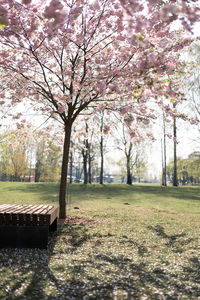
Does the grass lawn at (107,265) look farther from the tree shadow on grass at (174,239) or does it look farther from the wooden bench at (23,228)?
the wooden bench at (23,228)

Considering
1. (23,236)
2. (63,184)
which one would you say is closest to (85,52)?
(63,184)

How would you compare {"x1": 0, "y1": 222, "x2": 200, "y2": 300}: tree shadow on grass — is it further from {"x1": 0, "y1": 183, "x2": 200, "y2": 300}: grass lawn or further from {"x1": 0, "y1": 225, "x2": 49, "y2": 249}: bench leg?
{"x1": 0, "y1": 225, "x2": 49, "y2": 249}: bench leg

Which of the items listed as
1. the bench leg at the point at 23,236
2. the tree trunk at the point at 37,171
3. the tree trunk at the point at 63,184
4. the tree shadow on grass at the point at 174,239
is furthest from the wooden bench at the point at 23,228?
the tree trunk at the point at 37,171

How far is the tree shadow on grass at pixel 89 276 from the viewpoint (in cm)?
360

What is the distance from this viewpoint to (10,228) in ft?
18.0

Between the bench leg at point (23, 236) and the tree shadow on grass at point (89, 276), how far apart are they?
0.52 feet

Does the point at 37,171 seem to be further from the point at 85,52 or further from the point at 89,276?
the point at 89,276

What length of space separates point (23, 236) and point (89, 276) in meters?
2.02

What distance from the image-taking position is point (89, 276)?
4254 mm

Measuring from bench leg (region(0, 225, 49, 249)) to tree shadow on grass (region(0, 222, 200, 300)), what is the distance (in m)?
0.16

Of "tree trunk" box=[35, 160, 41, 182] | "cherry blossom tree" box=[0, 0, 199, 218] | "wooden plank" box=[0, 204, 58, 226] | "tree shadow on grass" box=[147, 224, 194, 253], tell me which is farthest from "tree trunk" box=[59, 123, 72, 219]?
"tree trunk" box=[35, 160, 41, 182]

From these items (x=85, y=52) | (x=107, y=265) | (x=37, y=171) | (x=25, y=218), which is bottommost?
(x=107, y=265)

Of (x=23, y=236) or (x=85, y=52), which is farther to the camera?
(x=85, y=52)

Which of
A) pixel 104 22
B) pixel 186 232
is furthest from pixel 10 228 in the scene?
pixel 104 22
